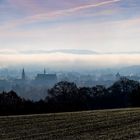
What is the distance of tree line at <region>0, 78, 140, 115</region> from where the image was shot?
244ft

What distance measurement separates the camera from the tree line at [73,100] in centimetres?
7431

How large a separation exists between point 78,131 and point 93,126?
2459mm

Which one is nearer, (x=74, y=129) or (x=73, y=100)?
(x=74, y=129)

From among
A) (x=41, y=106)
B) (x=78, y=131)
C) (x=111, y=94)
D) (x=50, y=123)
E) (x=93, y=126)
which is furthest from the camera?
(x=111, y=94)

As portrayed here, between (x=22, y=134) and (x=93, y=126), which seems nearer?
(x=22, y=134)

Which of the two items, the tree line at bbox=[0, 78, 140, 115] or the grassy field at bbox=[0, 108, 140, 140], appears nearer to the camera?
the grassy field at bbox=[0, 108, 140, 140]

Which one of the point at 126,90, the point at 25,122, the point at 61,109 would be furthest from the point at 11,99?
the point at 25,122

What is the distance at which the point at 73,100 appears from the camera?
3361 inches

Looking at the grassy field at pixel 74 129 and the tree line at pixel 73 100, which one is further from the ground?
the tree line at pixel 73 100

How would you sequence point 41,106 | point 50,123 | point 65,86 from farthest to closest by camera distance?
point 65,86 → point 41,106 → point 50,123

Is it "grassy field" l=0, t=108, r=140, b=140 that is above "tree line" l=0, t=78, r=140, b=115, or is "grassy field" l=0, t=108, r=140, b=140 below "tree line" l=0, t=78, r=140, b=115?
below

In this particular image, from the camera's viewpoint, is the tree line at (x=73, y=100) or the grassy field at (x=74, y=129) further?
the tree line at (x=73, y=100)

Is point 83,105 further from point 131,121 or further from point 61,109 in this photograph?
point 131,121

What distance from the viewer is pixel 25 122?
35.8 metres
